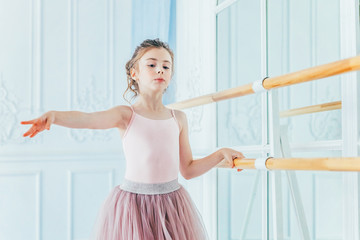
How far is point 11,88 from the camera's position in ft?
8.05

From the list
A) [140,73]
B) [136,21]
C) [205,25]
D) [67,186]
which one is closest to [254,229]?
[140,73]

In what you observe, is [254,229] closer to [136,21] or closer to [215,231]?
[215,231]

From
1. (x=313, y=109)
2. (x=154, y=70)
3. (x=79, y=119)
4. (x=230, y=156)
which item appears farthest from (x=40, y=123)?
(x=313, y=109)

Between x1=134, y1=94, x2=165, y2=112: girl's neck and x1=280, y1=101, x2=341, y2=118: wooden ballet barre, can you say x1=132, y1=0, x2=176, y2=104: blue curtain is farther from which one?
x1=280, y1=101, x2=341, y2=118: wooden ballet barre

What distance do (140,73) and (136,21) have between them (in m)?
1.16

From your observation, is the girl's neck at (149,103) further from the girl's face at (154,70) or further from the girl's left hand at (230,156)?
the girl's left hand at (230,156)

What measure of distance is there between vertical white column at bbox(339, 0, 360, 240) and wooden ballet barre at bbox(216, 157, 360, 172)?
7.9 inches

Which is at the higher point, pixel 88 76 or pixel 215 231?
pixel 88 76

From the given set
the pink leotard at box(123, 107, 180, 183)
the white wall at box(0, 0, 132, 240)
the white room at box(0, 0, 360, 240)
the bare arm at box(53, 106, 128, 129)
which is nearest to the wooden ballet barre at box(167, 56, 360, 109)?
the white room at box(0, 0, 360, 240)

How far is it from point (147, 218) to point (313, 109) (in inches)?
23.4

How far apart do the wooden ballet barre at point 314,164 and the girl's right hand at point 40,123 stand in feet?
1.84

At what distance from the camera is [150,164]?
1.42 metres

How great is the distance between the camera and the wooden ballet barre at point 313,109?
1.23 meters

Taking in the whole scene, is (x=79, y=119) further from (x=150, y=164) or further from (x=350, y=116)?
(x=350, y=116)
